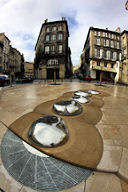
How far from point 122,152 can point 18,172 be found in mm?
2291

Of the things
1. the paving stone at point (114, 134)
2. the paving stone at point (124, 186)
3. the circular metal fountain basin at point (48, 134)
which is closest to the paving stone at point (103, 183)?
the paving stone at point (124, 186)

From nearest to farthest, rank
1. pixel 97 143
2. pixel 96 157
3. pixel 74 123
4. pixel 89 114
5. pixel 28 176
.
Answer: pixel 28 176 < pixel 96 157 < pixel 97 143 < pixel 74 123 < pixel 89 114

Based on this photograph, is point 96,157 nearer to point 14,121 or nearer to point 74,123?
point 74,123

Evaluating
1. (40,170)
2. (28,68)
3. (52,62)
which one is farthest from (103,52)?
(28,68)

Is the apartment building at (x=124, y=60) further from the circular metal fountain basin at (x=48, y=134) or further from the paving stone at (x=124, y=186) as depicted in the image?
the paving stone at (x=124, y=186)

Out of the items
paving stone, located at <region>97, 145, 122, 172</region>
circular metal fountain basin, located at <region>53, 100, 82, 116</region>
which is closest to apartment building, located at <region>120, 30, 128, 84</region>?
circular metal fountain basin, located at <region>53, 100, 82, 116</region>

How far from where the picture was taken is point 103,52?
94.2 ft

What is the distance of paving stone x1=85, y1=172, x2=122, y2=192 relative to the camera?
142 centimetres

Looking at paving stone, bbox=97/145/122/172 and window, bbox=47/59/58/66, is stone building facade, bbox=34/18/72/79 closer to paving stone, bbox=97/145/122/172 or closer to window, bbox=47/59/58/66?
window, bbox=47/59/58/66

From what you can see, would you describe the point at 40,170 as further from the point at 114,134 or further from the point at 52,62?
the point at 52,62

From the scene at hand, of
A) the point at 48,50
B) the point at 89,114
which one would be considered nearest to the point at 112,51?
the point at 48,50

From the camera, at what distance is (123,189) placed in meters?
1.43

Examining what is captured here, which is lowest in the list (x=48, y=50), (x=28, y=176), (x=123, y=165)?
(x=28, y=176)

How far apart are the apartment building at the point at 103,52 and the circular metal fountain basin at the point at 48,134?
29043mm
